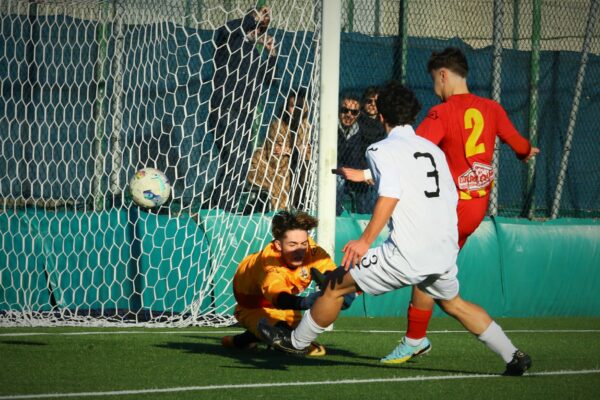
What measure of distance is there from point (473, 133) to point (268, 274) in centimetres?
173

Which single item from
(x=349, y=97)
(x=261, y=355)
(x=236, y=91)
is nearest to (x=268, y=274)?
(x=261, y=355)

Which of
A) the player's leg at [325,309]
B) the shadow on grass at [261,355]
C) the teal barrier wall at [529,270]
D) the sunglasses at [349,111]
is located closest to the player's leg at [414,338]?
the shadow on grass at [261,355]

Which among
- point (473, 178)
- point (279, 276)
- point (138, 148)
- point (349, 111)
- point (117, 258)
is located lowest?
point (117, 258)

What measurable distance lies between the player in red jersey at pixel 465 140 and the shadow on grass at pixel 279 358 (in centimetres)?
40

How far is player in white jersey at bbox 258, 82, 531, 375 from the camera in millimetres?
6082

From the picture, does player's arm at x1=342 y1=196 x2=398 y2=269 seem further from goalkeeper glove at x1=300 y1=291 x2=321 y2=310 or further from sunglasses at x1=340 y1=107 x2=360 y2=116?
sunglasses at x1=340 y1=107 x2=360 y2=116

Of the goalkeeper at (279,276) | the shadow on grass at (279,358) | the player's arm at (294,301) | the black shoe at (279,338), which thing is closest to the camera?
the black shoe at (279,338)

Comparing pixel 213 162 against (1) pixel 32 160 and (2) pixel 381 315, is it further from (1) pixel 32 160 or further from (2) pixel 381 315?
(2) pixel 381 315

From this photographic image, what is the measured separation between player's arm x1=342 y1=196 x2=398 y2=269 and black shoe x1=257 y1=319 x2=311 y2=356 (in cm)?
86

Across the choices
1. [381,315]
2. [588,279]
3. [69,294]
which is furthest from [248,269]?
[588,279]

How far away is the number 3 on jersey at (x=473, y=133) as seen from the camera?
7.49 metres

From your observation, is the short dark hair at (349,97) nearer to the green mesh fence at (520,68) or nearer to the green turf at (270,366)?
the green mesh fence at (520,68)

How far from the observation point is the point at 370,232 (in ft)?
19.6

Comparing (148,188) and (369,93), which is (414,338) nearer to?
(148,188)
